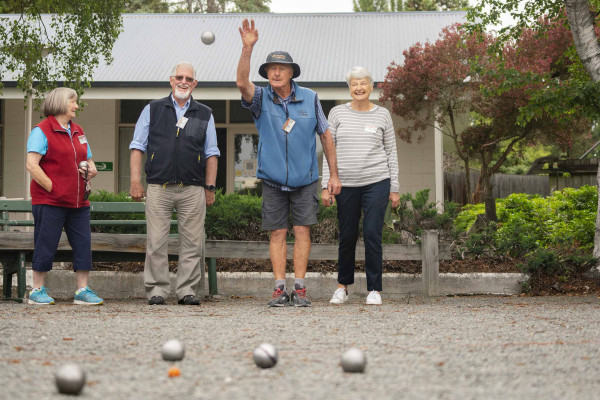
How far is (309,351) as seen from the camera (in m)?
3.91

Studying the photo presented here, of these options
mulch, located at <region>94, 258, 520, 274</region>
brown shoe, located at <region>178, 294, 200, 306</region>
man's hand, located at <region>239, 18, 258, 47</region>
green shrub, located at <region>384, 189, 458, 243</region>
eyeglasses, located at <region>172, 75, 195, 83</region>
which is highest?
man's hand, located at <region>239, 18, 258, 47</region>

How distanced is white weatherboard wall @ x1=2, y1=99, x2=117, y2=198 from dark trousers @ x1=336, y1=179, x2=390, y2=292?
33.4 feet

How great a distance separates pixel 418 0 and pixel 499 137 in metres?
30.0

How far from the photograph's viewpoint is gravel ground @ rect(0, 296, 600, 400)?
3053 mm

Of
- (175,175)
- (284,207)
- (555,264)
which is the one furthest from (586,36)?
(175,175)

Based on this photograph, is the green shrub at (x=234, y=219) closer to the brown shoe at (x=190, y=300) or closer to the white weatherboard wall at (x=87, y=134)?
the brown shoe at (x=190, y=300)

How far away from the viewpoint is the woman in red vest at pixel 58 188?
6.04 m

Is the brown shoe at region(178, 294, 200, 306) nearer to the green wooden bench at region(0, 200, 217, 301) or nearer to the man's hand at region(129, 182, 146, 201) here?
the green wooden bench at region(0, 200, 217, 301)

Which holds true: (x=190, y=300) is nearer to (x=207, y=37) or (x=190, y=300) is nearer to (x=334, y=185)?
(x=334, y=185)

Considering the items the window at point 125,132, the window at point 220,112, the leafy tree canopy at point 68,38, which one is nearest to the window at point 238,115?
the window at point 220,112

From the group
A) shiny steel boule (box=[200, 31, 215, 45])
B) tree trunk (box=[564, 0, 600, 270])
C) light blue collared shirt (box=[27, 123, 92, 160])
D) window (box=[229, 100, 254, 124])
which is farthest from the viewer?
window (box=[229, 100, 254, 124])

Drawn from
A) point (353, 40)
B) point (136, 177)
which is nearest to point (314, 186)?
point (136, 177)

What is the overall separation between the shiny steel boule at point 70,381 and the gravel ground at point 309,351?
5 centimetres

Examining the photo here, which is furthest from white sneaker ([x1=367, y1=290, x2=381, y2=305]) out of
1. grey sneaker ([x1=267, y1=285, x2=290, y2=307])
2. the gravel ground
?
grey sneaker ([x1=267, y1=285, x2=290, y2=307])
